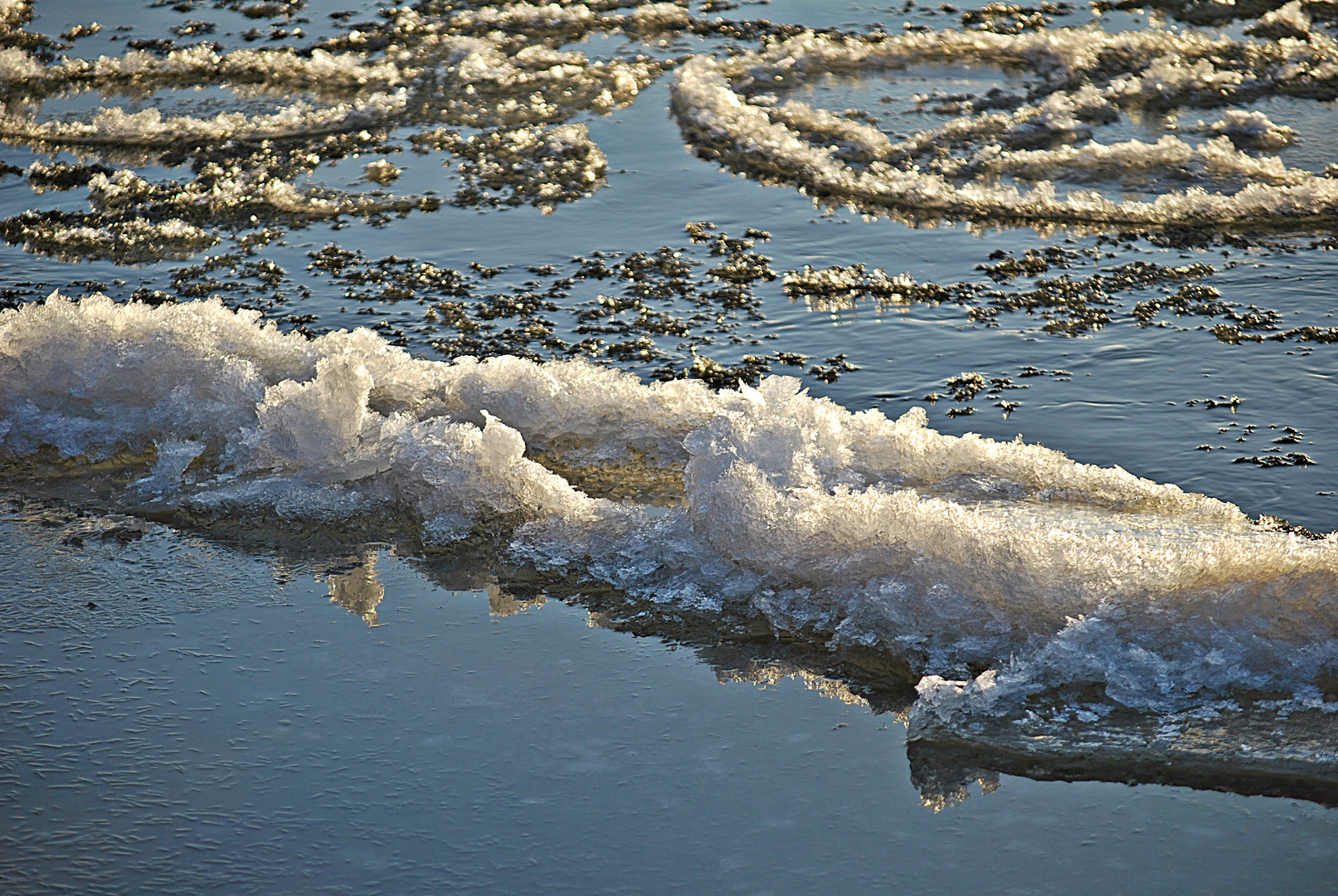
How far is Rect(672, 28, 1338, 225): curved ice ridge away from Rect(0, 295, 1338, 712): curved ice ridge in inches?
96.5

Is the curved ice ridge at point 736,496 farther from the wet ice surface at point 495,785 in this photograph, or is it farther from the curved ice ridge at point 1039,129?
the curved ice ridge at point 1039,129

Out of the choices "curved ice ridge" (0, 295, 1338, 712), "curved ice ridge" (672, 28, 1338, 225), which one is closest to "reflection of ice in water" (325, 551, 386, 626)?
"curved ice ridge" (0, 295, 1338, 712)

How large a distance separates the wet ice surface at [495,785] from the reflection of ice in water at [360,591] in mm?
77

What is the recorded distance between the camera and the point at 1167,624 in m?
2.89

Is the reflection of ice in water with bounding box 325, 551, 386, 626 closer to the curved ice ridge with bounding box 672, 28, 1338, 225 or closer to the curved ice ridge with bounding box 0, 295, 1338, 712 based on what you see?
the curved ice ridge with bounding box 0, 295, 1338, 712

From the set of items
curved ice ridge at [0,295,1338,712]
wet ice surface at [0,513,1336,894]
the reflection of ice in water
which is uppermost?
curved ice ridge at [0,295,1338,712]

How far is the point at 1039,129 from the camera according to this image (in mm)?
7027

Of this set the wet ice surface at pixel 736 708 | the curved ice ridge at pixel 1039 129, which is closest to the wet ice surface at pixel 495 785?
the wet ice surface at pixel 736 708

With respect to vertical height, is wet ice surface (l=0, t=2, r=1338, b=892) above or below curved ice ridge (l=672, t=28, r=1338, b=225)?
below

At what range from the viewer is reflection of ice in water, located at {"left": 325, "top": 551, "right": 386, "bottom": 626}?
10.3ft

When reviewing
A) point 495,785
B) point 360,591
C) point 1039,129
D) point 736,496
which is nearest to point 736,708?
point 495,785

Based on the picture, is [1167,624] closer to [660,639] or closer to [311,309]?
[660,639]

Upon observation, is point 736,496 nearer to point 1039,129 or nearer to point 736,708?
point 736,708

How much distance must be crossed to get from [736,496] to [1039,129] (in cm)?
444
